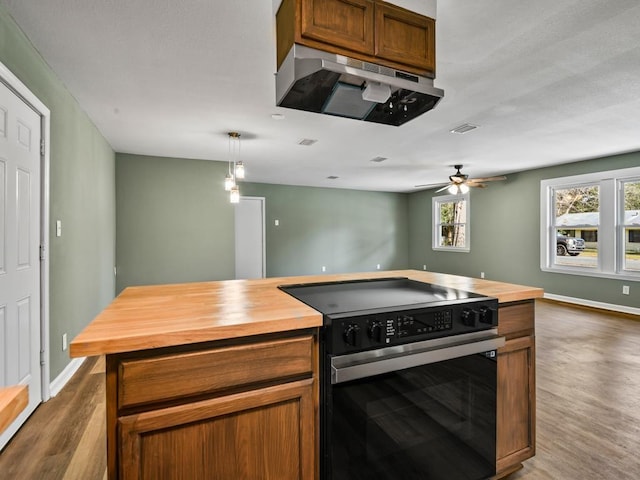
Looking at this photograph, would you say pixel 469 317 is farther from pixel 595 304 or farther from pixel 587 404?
pixel 595 304

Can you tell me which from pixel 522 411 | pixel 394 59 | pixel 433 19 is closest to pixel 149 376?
pixel 394 59

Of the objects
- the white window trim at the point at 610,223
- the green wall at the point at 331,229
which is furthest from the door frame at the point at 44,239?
the white window trim at the point at 610,223

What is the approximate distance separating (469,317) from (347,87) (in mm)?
1095

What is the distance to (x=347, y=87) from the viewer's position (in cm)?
138

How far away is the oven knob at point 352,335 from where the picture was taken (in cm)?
116

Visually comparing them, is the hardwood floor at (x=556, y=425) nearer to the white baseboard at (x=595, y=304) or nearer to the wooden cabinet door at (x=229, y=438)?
the wooden cabinet door at (x=229, y=438)

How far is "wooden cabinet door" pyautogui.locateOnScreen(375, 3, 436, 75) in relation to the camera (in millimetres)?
1354

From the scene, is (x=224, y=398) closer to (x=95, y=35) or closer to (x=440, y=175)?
(x=95, y=35)

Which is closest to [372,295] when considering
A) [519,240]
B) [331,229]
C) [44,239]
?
[44,239]

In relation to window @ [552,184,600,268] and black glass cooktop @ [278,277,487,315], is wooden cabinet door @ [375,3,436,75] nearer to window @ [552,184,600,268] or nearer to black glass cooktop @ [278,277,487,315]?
black glass cooktop @ [278,277,487,315]

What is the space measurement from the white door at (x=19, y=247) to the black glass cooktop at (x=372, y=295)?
161 centimetres

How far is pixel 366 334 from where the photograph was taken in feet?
3.92

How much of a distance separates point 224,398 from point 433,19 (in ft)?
5.72

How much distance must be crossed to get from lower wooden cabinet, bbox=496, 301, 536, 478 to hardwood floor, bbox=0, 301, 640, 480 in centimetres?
20
